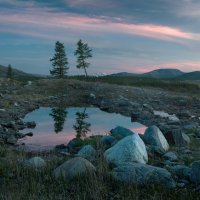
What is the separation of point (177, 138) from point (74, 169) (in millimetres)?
7600

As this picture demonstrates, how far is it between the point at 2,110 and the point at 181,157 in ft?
59.9

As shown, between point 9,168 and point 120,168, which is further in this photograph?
point 9,168

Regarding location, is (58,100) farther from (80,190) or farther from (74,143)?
(80,190)

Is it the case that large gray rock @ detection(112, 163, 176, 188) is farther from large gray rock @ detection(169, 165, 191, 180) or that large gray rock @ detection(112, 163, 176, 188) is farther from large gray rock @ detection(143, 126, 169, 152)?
large gray rock @ detection(143, 126, 169, 152)

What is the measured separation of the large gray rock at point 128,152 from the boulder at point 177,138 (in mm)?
4212

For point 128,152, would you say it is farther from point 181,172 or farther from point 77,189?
point 77,189

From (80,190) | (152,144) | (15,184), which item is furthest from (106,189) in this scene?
(152,144)

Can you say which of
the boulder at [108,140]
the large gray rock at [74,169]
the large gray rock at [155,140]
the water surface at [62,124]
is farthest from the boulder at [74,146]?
the large gray rock at [74,169]

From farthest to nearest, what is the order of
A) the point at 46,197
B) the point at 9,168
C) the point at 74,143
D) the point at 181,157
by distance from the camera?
the point at 74,143
the point at 181,157
the point at 9,168
the point at 46,197

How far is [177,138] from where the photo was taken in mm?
16703

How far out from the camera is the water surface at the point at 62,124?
2036 cm

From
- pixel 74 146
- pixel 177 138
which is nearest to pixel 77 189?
pixel 74 146

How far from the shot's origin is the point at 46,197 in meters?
8.30

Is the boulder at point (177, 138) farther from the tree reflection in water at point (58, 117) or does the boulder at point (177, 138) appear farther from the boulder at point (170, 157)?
the tree reflection in water at point (58, 117)
